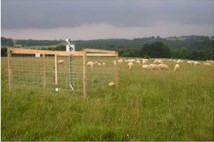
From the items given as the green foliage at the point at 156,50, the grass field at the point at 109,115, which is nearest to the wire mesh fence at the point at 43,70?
the grass field at the point at 109,115

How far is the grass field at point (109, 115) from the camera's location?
820 centimetres

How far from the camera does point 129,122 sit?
8859mm

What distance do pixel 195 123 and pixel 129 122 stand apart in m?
1.48

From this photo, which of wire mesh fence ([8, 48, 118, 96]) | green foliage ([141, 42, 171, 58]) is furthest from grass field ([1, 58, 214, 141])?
green foliage ([141, 42, 171, 58])

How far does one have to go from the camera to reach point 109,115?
9.41 m

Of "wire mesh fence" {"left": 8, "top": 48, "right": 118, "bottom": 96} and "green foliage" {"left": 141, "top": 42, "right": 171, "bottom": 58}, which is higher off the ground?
"green foliage" {"left": 141, "top": 42, "right": 171, "bottom": 58}

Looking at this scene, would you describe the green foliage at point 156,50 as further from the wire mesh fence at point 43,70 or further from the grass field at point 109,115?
the grass field at point 109,115

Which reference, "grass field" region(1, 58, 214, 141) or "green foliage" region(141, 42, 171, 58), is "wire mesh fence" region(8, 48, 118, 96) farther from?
"green foliage" region(141, 42, 171, 58)

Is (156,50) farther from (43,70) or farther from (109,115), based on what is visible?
(109,115)

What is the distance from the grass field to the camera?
820 centimetres

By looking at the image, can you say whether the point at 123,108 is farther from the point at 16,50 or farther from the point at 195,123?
the point at 16,50

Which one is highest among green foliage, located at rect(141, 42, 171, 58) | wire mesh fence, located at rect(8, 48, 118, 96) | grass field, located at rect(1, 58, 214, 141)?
green foliage, located at rect(141, 42, 171, 58)

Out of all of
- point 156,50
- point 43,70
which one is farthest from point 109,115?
point 156,50

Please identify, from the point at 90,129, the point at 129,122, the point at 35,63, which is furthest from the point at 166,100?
the point at 35,63
